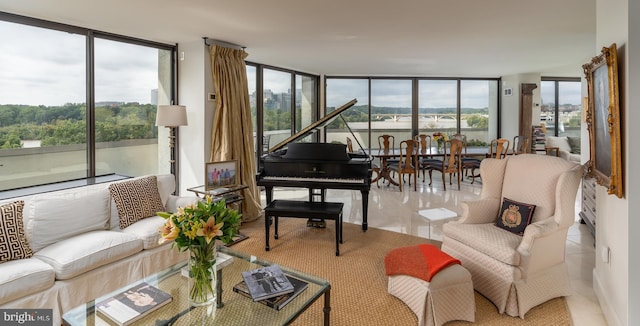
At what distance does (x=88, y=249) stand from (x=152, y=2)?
228 centimetres

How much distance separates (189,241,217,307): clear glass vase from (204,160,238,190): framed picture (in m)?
2.34

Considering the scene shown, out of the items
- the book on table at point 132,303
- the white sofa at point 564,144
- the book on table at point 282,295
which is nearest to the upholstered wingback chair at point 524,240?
the book on table at point 282,295

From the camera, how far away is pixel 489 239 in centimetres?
282

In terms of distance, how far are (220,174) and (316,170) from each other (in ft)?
3.96

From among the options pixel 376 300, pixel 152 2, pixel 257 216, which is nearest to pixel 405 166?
pixel 257 216

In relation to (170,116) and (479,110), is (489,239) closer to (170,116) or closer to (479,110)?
(170,116)

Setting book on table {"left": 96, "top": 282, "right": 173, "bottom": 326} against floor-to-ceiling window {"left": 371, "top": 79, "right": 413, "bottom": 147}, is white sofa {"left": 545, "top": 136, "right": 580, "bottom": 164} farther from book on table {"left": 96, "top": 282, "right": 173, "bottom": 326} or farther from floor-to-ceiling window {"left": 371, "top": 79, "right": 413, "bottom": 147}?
book on table {"left": 96, "top": 282, "right": 173, "bottom": 326}

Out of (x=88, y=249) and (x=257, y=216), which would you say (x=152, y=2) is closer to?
(x=88, y=249)

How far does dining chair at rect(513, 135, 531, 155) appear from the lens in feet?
25.5

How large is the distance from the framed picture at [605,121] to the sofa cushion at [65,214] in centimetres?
398

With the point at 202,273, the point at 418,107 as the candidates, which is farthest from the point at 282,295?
the point at 418,107

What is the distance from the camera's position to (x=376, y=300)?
2.82 m

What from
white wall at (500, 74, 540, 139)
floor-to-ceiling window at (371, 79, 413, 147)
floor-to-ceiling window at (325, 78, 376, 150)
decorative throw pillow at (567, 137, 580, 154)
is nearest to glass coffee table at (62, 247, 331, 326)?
floor-to-ceiling window at (325, 78, 376, 150)

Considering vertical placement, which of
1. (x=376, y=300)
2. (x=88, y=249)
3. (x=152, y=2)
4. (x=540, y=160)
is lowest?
(x=376, y=300)
